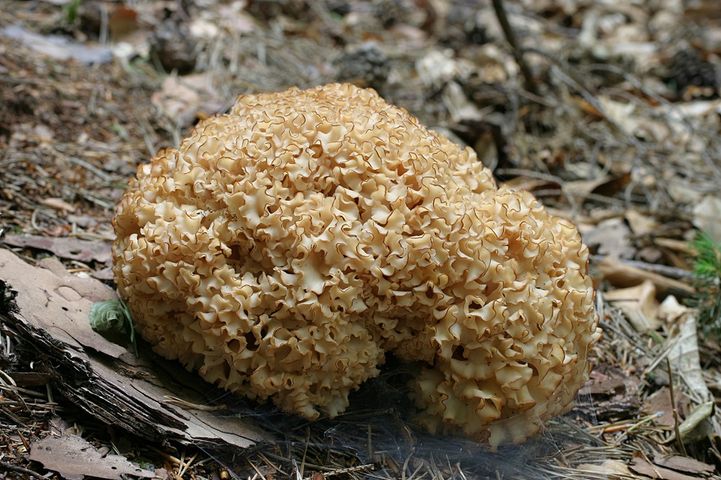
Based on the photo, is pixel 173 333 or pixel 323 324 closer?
pixel 323 324

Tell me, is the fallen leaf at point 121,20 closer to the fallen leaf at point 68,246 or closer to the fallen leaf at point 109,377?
the fallen leaf at point 68,246

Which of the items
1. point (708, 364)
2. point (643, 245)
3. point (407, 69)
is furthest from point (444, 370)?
point (407, 69)

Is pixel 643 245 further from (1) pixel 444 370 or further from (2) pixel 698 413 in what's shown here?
(1) pixel 444 370

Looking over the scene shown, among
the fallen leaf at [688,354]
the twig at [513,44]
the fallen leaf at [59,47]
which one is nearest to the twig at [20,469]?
the fallen leaf at [688,354]

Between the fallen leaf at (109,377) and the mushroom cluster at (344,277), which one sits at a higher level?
the mushroom cluster at (344,277)

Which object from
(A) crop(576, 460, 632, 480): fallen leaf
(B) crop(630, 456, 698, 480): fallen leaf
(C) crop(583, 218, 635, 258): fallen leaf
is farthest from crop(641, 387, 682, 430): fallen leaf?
(C) crop(583, 218, 635, 258): fallen leaf

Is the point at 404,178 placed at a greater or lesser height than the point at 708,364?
greater

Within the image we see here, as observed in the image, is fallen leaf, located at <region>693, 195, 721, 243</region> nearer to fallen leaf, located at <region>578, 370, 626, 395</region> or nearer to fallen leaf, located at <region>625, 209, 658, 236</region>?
fallen leaf, located at <region>625, 209, 658, 236</region>
